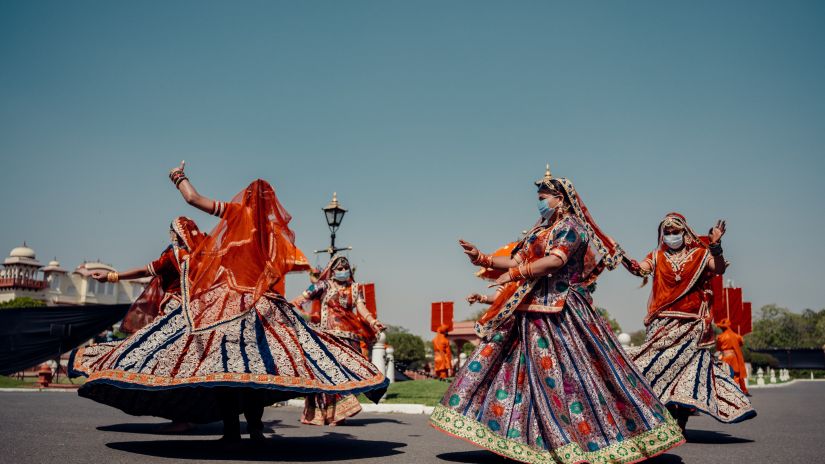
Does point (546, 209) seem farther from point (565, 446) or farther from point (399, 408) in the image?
point (399, 408)

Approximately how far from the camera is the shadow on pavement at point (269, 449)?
5723 mm

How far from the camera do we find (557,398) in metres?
5.42

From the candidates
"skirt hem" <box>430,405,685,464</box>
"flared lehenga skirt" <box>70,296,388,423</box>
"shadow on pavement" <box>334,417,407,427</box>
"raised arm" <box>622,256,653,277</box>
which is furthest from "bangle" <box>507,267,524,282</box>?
"shadow on pavement" <box>334,417,407,427</box>

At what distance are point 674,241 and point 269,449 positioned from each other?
15.7 ft

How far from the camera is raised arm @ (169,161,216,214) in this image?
5977 mm

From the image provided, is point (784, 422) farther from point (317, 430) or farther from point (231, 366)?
point (231, 366)

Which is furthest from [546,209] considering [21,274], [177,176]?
[21,274]

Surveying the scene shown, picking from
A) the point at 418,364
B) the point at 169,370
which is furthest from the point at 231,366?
the point at 418,364

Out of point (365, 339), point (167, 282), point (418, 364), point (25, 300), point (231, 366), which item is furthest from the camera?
point (25, 300)

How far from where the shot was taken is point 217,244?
20.1ft

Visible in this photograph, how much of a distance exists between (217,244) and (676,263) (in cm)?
487

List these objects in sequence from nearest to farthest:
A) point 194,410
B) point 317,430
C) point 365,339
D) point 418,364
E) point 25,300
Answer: point 194,410 < point 317,430 < point 365,339 < point 418,364 < point 25,300

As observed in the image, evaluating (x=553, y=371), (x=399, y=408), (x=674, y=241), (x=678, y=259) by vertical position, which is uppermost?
(x=674, y=241)

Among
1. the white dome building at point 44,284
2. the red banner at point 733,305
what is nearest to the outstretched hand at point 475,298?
the red banner at point 733,305
